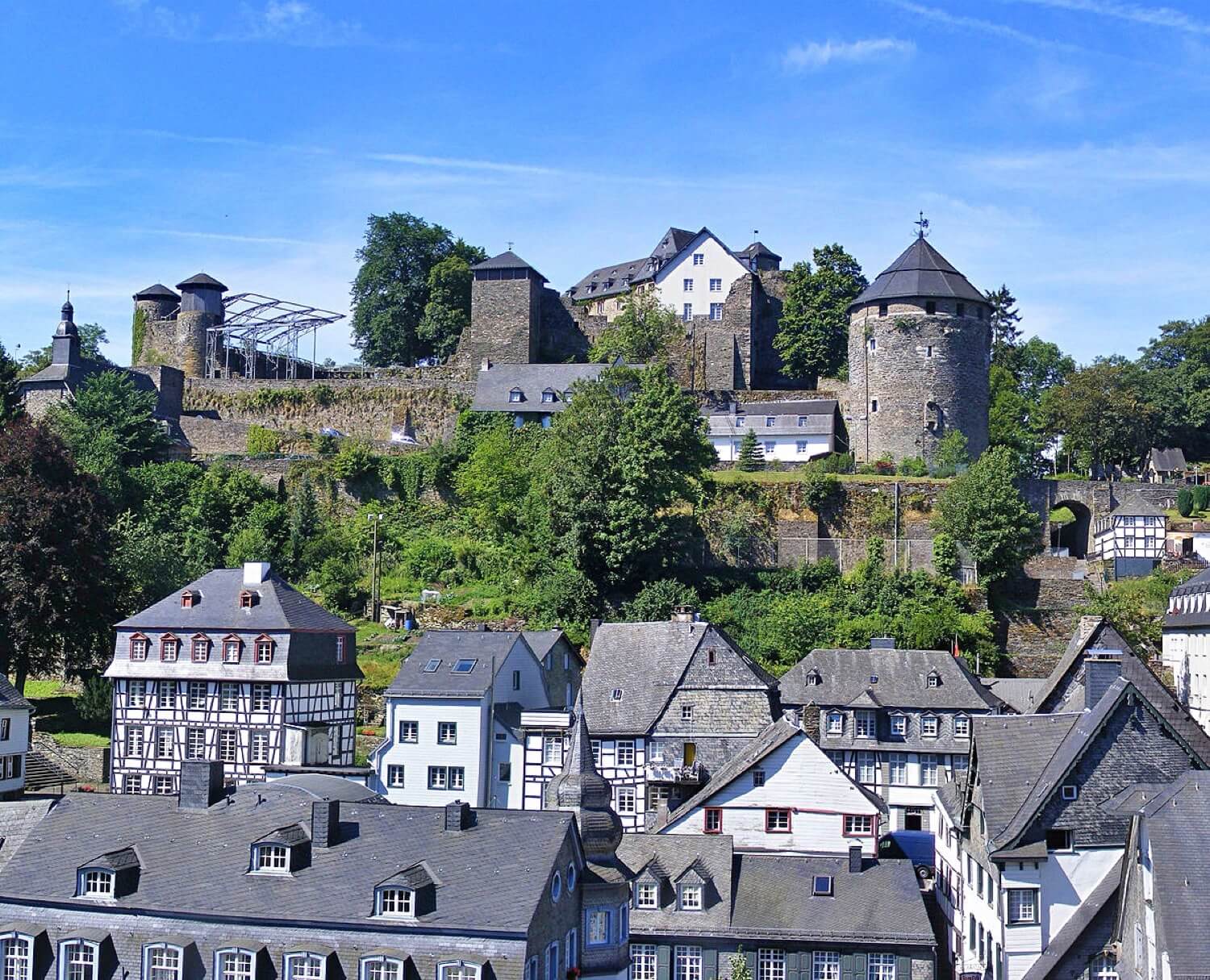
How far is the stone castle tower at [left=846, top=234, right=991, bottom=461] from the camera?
236 feet

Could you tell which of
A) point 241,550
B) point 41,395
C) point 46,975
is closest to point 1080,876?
point 46,975

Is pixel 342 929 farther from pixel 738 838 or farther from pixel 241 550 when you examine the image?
pixel 241 550

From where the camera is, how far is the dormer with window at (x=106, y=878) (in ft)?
103

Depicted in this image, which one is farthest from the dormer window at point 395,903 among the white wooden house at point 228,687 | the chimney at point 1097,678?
the chimney at point 1097,678

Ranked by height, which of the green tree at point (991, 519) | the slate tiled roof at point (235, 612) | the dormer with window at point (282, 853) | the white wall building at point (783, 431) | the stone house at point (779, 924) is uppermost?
the white wall building at point (783, 431)

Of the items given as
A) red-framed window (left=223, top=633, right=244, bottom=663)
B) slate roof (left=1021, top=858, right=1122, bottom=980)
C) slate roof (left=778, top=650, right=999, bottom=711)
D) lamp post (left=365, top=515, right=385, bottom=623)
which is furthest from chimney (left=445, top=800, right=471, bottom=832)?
lamp post (left=365, top=515, right=385, bottom=623)

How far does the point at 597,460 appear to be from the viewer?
60.7 m

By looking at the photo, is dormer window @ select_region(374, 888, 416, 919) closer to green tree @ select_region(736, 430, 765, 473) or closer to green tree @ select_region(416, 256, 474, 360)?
green tree @ select_region(736, 430, 765, 473)

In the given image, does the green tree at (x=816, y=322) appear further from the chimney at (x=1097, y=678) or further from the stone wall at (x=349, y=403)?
the chimney at (x=1097, y=678)

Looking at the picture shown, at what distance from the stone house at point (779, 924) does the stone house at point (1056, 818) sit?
5.84 ft

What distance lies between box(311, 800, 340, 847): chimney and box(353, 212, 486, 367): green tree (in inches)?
2311

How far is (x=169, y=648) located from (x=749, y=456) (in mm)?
30955

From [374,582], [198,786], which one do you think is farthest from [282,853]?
[374,582]

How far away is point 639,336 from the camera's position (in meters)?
80.9
